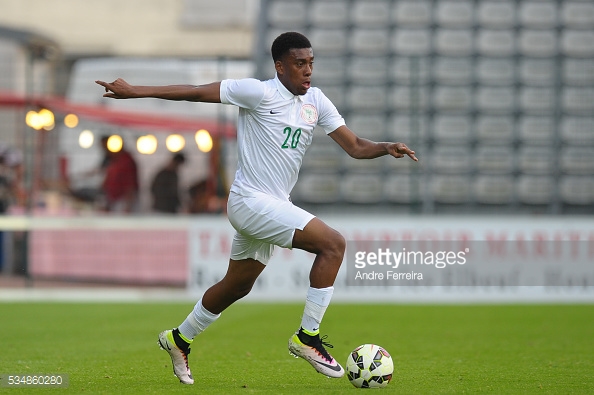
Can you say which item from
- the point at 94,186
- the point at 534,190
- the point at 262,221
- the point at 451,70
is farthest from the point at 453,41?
the point at 262,221

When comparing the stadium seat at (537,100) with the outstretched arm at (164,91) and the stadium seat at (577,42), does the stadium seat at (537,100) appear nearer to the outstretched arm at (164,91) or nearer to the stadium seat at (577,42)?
the stadium seat at (577,42)

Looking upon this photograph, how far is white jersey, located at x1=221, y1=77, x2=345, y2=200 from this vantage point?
21.2 ft

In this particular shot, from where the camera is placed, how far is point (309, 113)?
6590 millimetres

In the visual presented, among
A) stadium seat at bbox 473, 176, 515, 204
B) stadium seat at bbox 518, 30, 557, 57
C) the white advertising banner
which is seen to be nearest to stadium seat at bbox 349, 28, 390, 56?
stadium seat at bbox 518, 30, 557, 57

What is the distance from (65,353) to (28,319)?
3608 mm

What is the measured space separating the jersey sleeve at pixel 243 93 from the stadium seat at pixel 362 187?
1049cm

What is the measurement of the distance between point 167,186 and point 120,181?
0.81m

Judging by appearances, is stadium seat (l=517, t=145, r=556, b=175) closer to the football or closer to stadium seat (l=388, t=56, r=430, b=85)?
stadium seat (l=388, t=56, r=430, b=85)

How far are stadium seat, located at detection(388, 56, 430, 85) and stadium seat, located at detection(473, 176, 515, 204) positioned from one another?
2020 millimetres

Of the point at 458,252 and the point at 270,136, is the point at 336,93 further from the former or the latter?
the point at 270,136

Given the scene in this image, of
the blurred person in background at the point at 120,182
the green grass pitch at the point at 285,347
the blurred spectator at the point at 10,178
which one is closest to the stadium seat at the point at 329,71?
the blurred person in background at the point at 120,182

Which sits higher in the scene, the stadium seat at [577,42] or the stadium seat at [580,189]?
the stadium seat at [577,42]

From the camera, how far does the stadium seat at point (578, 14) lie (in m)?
18.2

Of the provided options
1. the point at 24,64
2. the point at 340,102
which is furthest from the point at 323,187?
the point at 24,64
